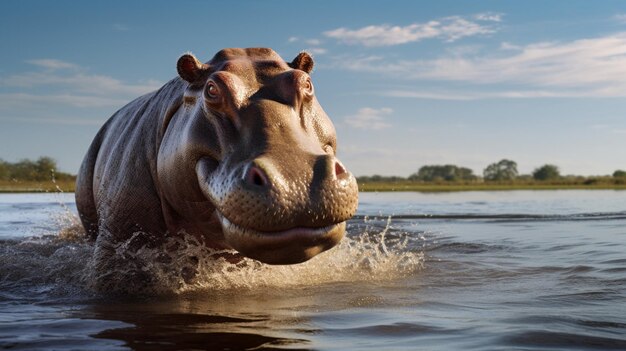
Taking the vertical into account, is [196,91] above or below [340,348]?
above

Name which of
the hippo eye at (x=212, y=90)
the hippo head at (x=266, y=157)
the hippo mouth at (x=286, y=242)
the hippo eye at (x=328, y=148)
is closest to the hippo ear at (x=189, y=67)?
the hippo head at (x=266, y=157)

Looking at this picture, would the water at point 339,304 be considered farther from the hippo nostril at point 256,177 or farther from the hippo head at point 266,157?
the hippo nostril at point 256,177

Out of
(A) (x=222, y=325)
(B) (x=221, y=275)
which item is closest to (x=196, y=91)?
(B) (x=221, y=275)

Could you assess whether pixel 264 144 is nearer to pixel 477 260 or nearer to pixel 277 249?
pixel 277 249

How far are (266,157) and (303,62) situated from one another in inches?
52.1

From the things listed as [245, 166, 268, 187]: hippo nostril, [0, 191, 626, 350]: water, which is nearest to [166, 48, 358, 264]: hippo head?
[245, 166, 268, 187]: hippo nostril

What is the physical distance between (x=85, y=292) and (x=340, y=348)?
7.74 ft

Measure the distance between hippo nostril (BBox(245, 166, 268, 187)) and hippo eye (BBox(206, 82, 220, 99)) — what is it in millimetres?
856

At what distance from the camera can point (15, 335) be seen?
341cm

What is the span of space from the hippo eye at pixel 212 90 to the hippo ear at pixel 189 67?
360 millimetres

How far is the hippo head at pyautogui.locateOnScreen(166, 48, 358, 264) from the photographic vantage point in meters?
3.56

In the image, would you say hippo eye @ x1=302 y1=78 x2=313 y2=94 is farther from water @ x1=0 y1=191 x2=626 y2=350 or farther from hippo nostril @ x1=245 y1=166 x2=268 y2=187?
water @ x1=0 y1=191 x2=626 y2=350

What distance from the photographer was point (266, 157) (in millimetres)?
3707

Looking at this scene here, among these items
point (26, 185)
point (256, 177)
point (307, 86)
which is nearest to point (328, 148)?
point (307, 86)
